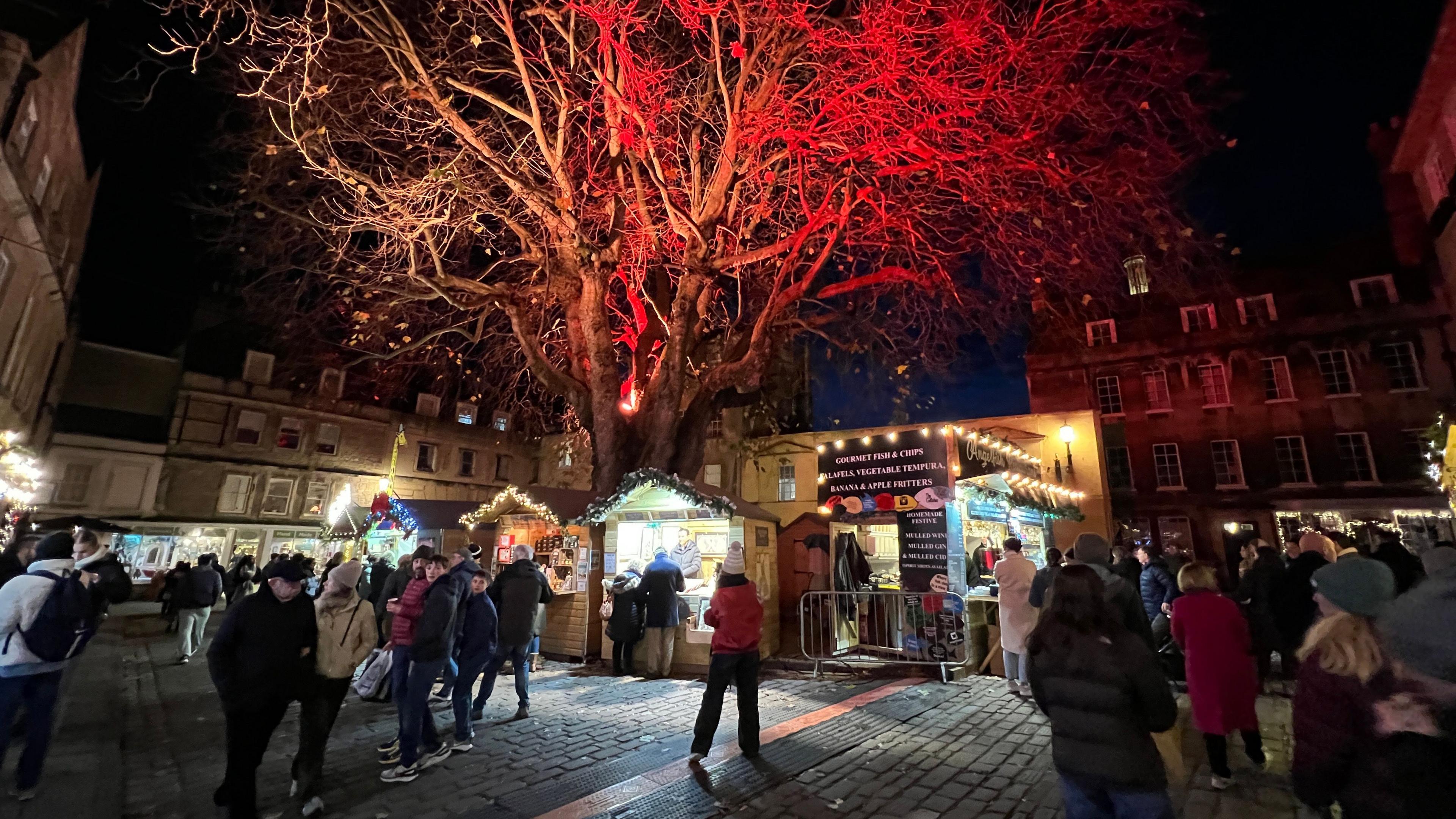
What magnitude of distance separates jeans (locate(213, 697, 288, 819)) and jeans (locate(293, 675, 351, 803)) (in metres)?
0.36

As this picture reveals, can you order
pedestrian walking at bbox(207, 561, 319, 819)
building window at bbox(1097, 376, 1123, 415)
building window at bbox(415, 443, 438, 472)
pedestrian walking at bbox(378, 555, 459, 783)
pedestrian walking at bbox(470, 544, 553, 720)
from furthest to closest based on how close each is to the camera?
building window at bbox(415, 443, 438, 472) < building window at bbox(1097, 376, 1123, 415) < pedestrian walking at bbox(470, 544, 553, 720) < pedestrian walking at bbox(378, 555, 459, 783) < pedestrian walking at bbox(207, 561, 319, 819)

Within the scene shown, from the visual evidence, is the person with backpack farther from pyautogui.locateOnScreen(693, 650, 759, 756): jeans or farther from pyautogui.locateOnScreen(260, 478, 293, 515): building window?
pyautogui.locateOnScreen(260, 478, 293, 515): building window

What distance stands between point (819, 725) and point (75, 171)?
25.7 meters

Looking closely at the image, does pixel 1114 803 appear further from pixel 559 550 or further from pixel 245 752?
pixel 559 550

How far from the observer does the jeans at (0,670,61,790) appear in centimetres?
479

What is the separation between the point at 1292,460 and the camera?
24.2m

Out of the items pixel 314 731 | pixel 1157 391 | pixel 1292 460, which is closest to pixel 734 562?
pixel 314 731

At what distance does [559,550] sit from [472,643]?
218 inches

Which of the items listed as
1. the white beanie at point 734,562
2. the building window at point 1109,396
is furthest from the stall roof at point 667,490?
the building window at point 1109,396

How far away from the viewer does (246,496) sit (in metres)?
26.4

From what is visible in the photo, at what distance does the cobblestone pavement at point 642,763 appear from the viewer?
4605mm

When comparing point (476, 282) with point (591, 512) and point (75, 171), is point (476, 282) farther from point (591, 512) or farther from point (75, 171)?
point (75, 171)

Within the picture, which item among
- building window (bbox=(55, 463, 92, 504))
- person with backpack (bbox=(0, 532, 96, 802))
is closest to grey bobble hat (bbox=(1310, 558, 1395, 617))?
person with backpack (bbox=(0, 532, 96, 802))

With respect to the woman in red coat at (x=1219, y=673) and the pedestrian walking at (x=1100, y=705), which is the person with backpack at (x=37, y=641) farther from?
the woman in red coat at (x=1219, y=673)
